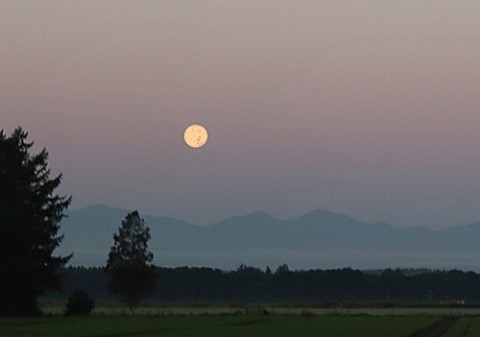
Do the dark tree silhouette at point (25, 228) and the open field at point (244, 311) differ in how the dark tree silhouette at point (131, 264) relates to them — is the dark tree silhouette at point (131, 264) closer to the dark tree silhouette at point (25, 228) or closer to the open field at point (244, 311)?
the open field at point (244, 311)

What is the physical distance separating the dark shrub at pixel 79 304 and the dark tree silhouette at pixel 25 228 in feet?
11.2

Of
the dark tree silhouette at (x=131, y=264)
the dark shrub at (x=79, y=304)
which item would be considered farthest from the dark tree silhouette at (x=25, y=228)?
the dark tree silhouette at (x=131, y=264)

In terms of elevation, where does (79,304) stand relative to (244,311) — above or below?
below

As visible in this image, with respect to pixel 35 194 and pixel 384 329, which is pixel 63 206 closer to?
pixel 35 194

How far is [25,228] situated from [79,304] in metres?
8.85

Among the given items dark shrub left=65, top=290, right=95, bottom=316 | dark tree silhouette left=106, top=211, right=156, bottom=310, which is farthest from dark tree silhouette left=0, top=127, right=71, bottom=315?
dark tree silhouette left=106, top=211, right=156, bottom=310

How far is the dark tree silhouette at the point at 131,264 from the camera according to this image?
10875 cm

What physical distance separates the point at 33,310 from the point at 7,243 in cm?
516

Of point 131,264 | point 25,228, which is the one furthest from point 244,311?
point 25,228

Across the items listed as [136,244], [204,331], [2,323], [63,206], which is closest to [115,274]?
[136,244]

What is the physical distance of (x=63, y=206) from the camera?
86.0m

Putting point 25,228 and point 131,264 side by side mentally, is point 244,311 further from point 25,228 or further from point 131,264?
point 25,228

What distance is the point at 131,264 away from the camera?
110 m

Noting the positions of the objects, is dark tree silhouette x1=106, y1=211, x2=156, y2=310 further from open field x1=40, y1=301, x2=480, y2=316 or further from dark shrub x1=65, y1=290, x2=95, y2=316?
dark shrub x1=65, y1=290, x2=95, y2=316
